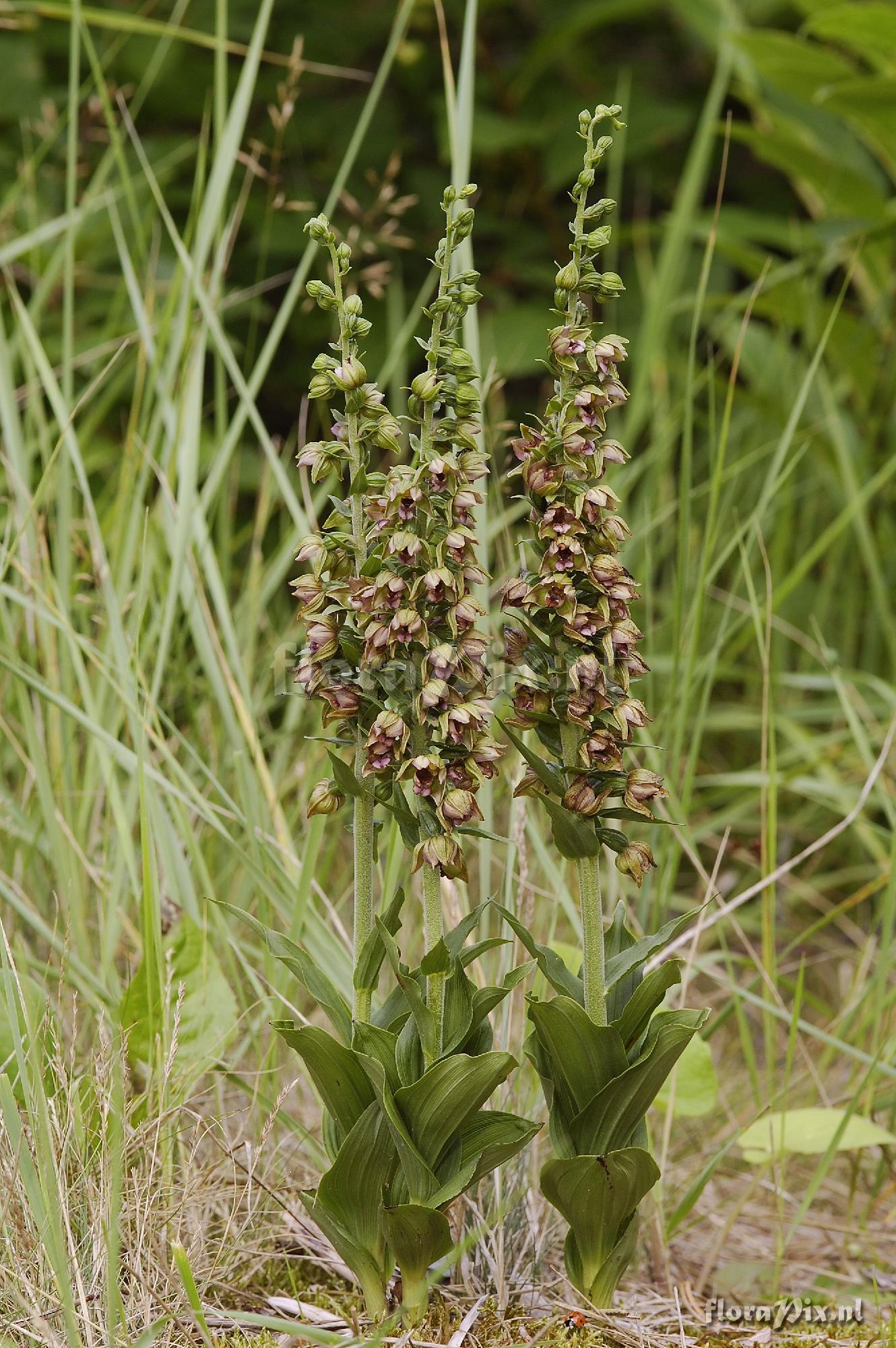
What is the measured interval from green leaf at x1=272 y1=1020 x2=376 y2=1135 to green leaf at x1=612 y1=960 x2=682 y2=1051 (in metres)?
0.26

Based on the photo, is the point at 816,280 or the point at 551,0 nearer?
the point at 816,280

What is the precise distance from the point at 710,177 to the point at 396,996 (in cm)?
375

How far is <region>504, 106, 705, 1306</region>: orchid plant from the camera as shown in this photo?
1.18 meters

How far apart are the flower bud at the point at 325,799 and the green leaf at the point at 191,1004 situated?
15.8 inches

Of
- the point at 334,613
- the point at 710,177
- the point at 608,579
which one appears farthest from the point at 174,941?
the point at 710,177

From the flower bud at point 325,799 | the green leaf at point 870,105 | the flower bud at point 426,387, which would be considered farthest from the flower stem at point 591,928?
the green leaf at point 870,105

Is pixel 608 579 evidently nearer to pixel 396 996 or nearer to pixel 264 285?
pixel 396 996

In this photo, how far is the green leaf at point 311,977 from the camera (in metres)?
1.26

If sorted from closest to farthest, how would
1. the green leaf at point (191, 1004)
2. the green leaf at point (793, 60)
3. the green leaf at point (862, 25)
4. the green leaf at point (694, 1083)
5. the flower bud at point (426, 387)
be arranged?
the flower bud at point (426, 387)
the green leaf at point (191, 1004)
the green leaf at point (694, 1083)
the green leaf at point (862, 25)
the green leaf at point (793, 60)

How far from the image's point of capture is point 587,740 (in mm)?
1214

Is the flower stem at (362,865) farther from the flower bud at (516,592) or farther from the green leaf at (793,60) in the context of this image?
the green leaf at (793,60)

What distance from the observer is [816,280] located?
300cm

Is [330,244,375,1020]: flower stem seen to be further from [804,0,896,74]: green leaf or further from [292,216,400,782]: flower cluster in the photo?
[804,0,896,74]: green leaf

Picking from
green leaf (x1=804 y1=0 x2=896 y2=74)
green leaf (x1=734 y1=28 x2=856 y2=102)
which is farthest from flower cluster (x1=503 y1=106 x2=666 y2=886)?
green leaf (x1=734 y1=28 x2=856 y2=102)
